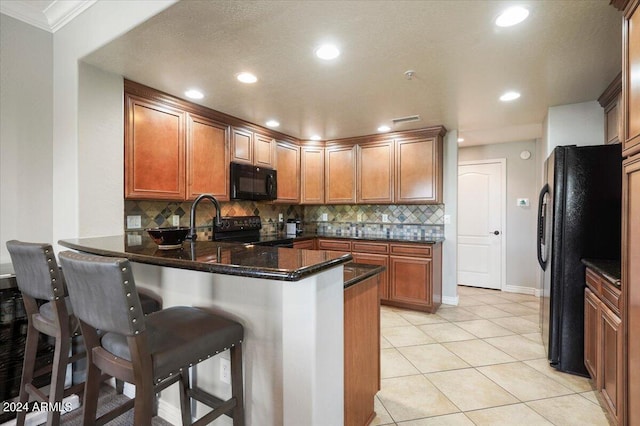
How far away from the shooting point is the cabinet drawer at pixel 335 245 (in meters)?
4.32

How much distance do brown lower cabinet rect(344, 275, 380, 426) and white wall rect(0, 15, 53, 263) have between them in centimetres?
237

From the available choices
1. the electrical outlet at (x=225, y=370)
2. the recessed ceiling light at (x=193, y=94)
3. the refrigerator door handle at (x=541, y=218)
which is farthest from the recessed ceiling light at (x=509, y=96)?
the electrical outlet at (x=225, y=370)

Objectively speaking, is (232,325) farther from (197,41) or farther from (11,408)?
(197,41)

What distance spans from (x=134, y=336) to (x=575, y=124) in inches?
157

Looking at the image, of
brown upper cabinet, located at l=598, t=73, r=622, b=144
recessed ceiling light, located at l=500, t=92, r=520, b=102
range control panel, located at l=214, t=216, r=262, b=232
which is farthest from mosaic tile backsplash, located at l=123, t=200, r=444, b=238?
brown upper cabinet, located at l=598, t=73, r=622, b=144

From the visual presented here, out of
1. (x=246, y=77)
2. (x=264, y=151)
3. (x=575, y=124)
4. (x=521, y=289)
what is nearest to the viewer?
(x=246, y=77)

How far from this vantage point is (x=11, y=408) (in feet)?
5.92

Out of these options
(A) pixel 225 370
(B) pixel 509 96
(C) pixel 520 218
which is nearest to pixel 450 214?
(C) pixel 520 218

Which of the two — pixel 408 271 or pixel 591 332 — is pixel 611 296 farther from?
pixel 408 271

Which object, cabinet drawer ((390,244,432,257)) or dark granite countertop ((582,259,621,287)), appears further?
cabinet drawer ((390,244,432,257))

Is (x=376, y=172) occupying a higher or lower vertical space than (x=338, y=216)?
higher

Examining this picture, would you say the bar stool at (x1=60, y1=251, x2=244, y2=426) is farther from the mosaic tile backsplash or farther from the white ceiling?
the mosaic tile backsplash

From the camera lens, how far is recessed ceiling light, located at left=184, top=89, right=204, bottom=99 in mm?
2844

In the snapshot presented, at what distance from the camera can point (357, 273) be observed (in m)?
1.68
